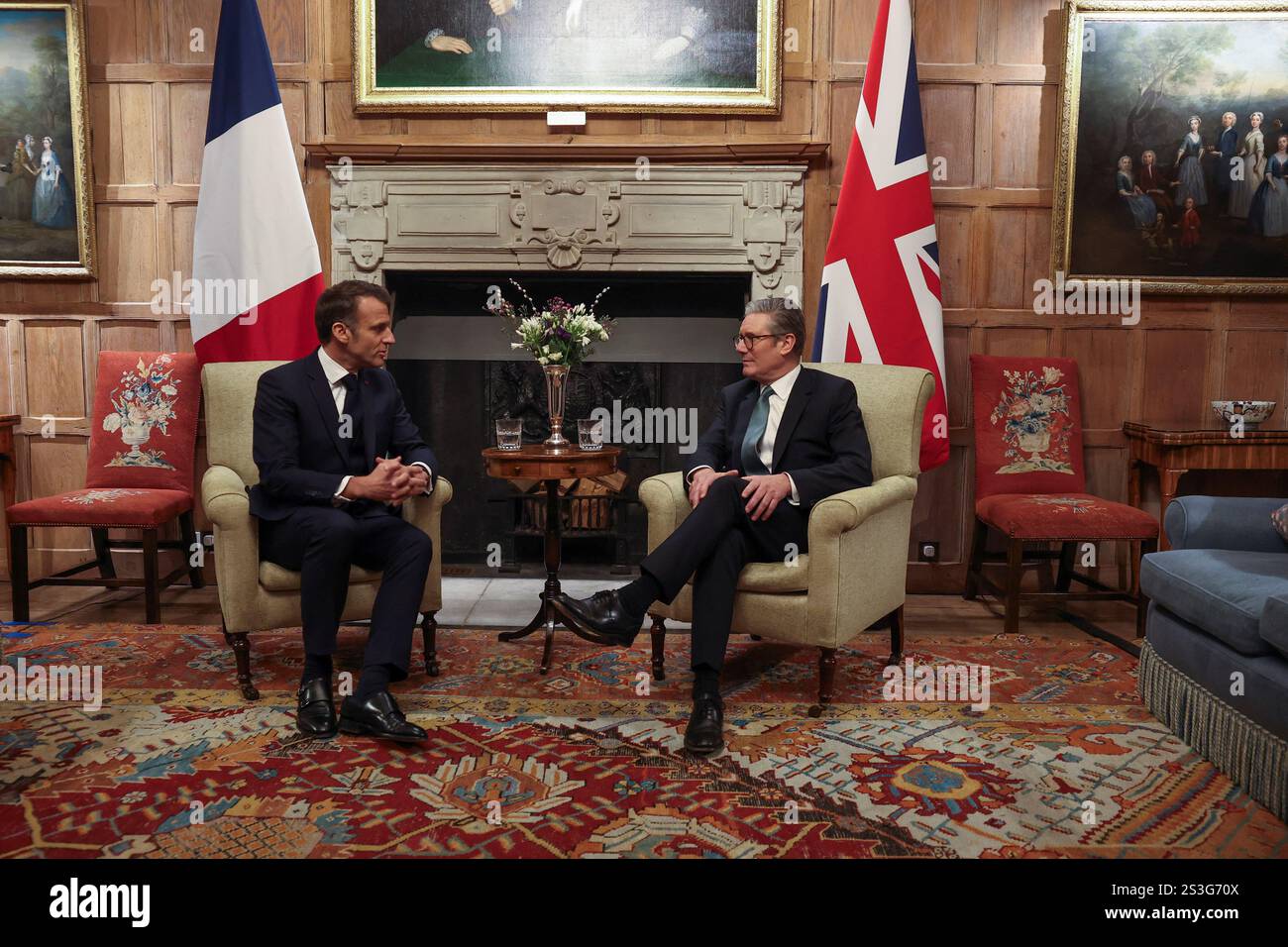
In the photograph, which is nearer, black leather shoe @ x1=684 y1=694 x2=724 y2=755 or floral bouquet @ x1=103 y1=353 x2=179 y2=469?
black leather shoe @ x1=684 y1=694 x2=724 y2=755

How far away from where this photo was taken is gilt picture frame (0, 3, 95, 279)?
4359mm

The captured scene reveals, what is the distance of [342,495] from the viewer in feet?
9.55

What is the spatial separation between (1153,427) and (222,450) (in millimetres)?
3792

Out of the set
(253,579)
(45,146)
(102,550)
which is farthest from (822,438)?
(45,146)

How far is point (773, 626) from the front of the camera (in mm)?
2920

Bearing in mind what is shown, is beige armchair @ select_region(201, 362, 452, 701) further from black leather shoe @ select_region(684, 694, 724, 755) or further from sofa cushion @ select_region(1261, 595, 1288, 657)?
sofa cushion @ select_region(1261, 595, 1288, 657)

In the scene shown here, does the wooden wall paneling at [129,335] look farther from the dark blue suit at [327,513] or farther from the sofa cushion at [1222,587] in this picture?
the sofa cushion at [1222,587]

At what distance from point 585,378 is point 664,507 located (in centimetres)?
193

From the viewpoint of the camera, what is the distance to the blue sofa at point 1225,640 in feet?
7.33

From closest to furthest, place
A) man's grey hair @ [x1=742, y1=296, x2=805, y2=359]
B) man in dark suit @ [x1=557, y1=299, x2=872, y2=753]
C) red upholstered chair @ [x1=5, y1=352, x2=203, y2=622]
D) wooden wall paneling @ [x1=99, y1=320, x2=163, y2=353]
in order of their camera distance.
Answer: man in dark suit @ [x1=557, y1=299, x2=872, y2=753] < man's grey hair @ [x1=742, y1=296, x2=805, y2=359] < red upholstered chair @ [x1=5, y1=352, x2=203, y2=622] < wooden wall paneling @ [x1=99, y1=320, x2=163, y2=353]

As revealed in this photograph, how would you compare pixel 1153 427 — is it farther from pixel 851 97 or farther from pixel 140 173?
pixel 140 173

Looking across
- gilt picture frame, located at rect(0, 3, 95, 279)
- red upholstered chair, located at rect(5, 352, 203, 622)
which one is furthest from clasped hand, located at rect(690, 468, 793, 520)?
gilt picture frame, located at rect(0, 3, 95, 279)

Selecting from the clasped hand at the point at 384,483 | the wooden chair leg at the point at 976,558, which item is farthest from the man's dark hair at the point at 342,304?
the wooden chair leg at the point at 976,558

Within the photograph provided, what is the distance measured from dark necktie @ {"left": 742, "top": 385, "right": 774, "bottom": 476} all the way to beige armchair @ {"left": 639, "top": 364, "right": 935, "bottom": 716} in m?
0.24
